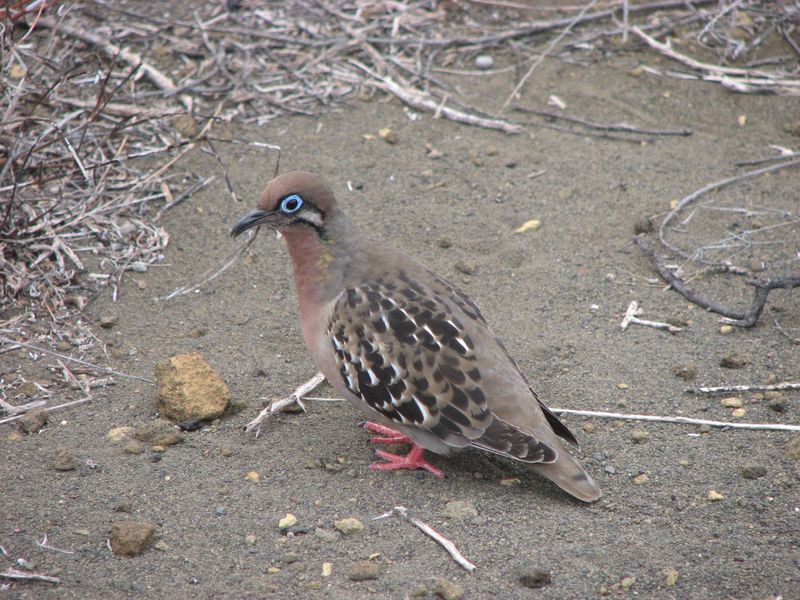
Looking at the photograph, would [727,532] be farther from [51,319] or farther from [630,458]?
[51,319]

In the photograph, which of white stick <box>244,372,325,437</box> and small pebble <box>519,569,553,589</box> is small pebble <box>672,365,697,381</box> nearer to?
small pebble <box>519,569,553,589</box>

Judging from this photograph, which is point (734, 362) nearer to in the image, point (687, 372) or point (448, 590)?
point (687, 372)

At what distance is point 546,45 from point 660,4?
3.64ft

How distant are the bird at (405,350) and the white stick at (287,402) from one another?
1.15 feet

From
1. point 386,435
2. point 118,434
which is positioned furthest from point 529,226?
point 118,434

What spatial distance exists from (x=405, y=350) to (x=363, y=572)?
1.04 metres

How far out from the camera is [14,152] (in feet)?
17.6

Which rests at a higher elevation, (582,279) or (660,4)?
(660,4)

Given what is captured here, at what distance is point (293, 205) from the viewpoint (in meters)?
4.61

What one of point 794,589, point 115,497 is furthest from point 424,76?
point 794,589

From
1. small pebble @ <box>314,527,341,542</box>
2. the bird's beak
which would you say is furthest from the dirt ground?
the bird's beak

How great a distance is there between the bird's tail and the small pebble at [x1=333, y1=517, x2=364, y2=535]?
0.81 m

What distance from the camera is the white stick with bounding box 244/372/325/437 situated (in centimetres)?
463

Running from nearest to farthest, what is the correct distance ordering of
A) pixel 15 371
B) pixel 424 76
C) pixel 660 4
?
1. pixel 15 371
2. pixel 424 76
3. pixel 660 4
